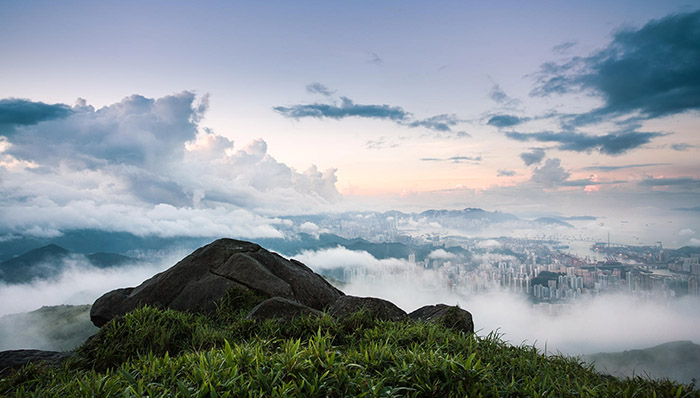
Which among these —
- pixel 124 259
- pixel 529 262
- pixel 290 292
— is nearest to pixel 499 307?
pixel 529 262

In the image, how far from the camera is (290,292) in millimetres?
10484

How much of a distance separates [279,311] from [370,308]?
1.94m

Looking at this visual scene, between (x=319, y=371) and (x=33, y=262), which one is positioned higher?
(x=319, y=371)

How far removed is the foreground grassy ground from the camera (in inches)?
137

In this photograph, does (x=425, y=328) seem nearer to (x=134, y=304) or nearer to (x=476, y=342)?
(x=476, y=342)

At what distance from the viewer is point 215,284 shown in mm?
10320

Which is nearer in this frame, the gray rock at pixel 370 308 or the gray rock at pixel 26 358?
the gray rock at pixel 26 358

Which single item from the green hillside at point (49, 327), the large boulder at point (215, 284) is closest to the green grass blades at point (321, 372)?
the large boulder at point (215, 284)

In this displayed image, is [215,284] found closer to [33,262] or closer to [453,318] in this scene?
[453,318]

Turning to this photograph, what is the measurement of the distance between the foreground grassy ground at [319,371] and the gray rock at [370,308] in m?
1.26

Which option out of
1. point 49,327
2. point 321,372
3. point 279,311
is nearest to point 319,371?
point 321,372

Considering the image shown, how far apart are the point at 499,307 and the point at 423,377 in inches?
4733

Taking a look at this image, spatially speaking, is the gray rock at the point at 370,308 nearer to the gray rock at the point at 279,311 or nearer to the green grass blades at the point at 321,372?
the gray rock at the point at 279,311

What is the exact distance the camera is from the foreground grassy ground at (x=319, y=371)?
11.4 ft
